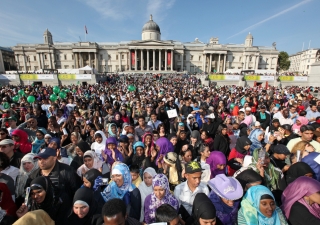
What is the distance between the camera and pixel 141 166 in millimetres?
3908

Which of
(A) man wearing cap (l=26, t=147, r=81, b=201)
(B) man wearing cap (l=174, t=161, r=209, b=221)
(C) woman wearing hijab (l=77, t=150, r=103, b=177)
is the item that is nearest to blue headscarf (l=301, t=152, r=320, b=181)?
(B) man wearing cap (l=174, t=161, r=209, b=221)

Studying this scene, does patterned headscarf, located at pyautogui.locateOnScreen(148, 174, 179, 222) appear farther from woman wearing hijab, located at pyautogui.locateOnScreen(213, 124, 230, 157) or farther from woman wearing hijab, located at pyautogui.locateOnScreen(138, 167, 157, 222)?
woman wearing hijab, located at pyautogui.locateOnScreen(213, 124, 230, 157)

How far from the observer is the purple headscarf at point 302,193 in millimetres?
2193

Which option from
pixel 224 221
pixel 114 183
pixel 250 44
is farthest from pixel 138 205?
pixel 250 44

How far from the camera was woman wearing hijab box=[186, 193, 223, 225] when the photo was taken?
204cm

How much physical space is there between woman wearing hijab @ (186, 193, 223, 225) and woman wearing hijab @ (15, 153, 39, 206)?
108 inches

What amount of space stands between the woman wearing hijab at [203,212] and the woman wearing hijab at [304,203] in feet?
3.20

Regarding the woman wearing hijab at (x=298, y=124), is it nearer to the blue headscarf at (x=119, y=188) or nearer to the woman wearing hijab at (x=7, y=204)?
the blue headscarf at (x=119, y=188)

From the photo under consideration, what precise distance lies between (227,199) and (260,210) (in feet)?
1.35

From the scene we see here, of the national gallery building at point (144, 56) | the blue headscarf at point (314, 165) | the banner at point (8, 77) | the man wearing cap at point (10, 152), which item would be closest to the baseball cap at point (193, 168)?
the blue headscarf at point (314, 165)

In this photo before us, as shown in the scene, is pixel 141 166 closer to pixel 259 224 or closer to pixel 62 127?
pixel 259 224

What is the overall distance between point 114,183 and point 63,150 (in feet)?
8.41

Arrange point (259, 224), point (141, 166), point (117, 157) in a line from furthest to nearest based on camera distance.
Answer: point (117, 157)
point (141, 166)
point (259, 224)

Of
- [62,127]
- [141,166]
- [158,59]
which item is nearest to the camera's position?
[141,166]
